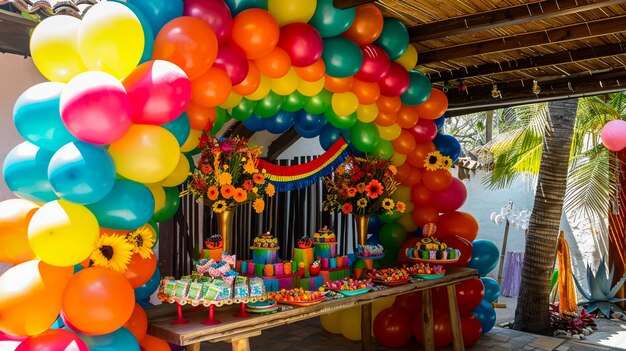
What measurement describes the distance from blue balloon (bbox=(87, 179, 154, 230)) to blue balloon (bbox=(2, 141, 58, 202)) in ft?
0.78

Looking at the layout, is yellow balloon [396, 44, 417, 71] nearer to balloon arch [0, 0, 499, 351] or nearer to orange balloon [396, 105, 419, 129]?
orange balloon [396, 105, 419, 129]

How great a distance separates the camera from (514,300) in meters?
8.80

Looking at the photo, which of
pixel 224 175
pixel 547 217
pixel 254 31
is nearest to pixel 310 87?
pixel 254 31

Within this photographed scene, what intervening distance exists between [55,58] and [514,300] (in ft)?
26.7

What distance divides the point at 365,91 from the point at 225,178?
1541mm

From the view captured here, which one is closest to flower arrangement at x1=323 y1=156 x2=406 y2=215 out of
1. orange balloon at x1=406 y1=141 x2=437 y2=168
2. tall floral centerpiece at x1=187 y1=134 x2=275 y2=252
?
orange balloon at x1=406 y1=141 x2=437 y2=168

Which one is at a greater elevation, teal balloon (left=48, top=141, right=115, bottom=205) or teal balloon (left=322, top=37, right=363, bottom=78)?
teal balloon (left=322, top=37, right=363, bottom=78)

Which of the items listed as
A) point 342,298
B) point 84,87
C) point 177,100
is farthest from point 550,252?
point 84,87

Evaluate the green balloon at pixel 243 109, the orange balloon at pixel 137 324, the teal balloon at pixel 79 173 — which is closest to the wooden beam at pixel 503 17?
the green balloon at pixel 243 109

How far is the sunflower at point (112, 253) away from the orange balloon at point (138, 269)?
0.54ft

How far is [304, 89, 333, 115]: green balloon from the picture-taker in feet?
14.5

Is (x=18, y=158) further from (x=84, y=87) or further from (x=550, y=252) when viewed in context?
(x=550, y=252)

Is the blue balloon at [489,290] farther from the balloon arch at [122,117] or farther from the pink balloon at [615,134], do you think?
the balloon arch at [122,117]

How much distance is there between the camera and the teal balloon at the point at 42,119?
2512 millimetres
